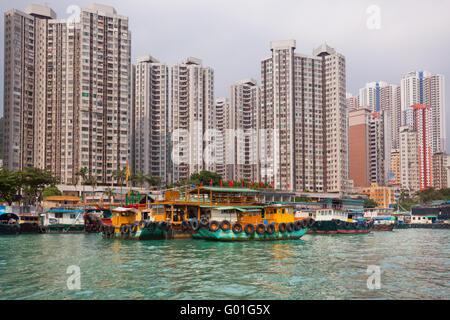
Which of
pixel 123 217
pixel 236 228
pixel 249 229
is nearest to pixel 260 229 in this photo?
pixel 249 229

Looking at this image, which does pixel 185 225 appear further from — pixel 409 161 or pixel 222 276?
pixel 409 161

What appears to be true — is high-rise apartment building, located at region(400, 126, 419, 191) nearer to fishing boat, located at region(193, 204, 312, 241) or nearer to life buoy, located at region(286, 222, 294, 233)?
fishing boat, located at region(193, 204, 312, 241)

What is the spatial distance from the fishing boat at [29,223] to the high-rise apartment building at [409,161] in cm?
12963

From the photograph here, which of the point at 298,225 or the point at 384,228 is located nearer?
the point at 298,225

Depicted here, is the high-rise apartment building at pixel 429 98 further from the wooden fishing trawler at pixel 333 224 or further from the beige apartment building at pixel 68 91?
the wooden fishing trawler at pixel 333 224

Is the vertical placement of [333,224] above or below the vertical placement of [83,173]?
below

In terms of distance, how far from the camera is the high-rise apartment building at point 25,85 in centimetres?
8769

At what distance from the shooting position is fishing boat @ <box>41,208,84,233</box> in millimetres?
51188

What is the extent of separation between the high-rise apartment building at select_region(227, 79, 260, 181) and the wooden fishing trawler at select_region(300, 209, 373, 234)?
210 feet

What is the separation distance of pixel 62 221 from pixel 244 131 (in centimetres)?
7883

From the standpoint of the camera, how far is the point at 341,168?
108750 millimetres

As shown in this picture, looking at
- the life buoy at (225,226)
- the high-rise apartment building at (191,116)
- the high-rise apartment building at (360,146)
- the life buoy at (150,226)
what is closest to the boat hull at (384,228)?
the life buoy at (225,226)

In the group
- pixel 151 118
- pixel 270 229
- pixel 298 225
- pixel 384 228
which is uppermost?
pixel 151 118

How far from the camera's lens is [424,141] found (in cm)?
15562
